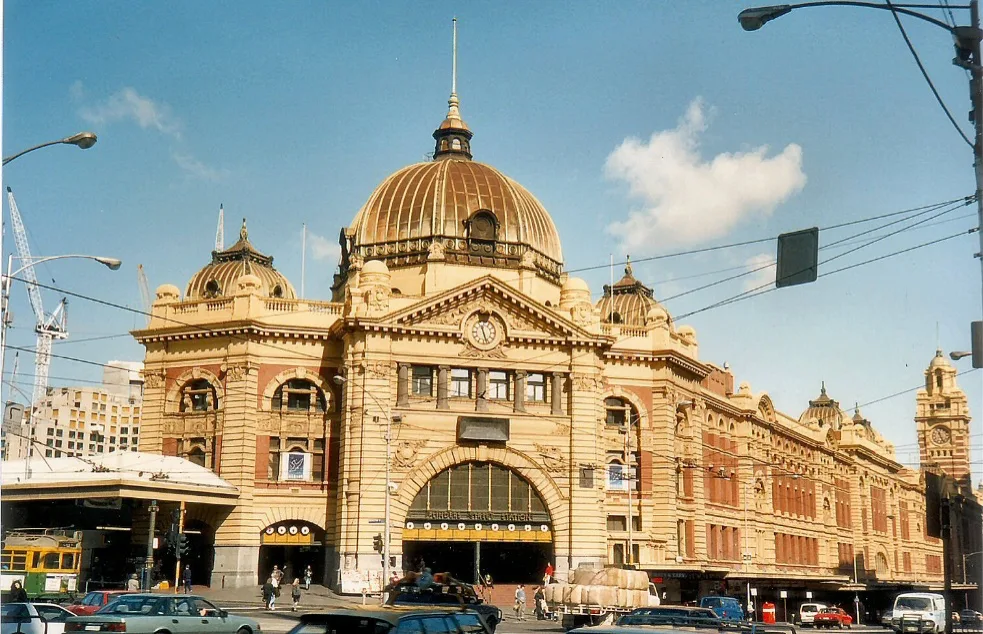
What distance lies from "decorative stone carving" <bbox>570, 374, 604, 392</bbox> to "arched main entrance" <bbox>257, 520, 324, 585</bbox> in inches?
642

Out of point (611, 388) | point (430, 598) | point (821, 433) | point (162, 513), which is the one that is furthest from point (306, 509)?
point (821, 433)

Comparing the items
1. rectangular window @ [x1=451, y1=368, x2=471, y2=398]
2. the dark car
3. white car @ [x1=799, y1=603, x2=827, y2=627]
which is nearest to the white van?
→ white car @ [x1=799, y1=603, x2=827, y2=627]

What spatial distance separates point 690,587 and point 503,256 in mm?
23619

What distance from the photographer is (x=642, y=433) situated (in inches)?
2953

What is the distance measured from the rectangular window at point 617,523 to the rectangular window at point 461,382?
12608 millimetres

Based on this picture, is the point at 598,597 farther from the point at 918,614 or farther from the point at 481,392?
the point at 481,392

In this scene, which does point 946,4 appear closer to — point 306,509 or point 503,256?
point 306,509

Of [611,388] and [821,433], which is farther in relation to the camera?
[821,433]

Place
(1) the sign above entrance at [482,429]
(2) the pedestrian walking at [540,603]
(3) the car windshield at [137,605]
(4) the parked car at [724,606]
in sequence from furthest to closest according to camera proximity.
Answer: (1) the sign above entrance at [482,429] < (2) the pedestrian walking at [540,603] < (4) the parked car at [724,606] < (3) the car windshield at [137,605]

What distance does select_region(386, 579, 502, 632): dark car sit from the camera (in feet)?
111

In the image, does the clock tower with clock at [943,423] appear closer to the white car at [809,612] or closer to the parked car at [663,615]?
the white car at [809,612]

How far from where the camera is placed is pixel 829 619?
216 feet

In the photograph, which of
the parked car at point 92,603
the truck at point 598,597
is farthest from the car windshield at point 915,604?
the parked car at point 92,603

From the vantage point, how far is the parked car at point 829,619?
65.9 metres
